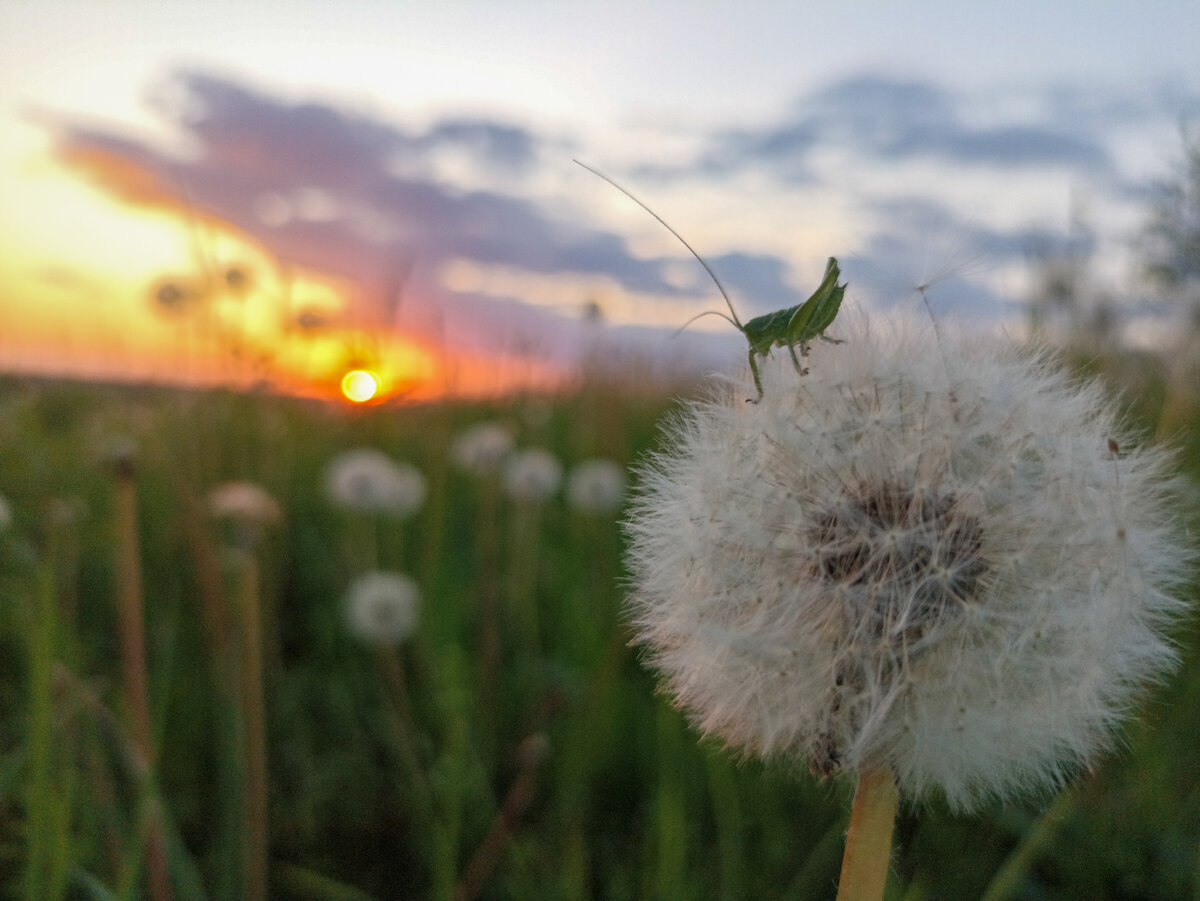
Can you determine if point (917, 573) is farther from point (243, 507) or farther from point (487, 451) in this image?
point (487, 451)

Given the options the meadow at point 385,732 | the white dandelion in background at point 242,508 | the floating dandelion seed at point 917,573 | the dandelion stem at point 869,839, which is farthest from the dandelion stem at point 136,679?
the dandelion stem at point 869,839

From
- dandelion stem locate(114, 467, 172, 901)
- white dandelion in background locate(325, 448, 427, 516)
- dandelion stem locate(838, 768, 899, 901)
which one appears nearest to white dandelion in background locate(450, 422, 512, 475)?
white dandelion in background locate(325, 448, 427, 516)

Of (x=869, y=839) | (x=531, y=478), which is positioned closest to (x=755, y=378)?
(x=869, y=839)

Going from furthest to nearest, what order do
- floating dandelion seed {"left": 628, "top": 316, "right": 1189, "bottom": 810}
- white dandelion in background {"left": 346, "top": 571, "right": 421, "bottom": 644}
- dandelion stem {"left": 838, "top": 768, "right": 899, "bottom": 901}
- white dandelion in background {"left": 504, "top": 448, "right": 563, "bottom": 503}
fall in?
white dandelion in background {"left": 504, "top": 448, "right": 563, "bottom": 503}, white dandelion in background {"left": 346, "top": 571, "right": 421, "bottom": 644}, floating dandelion seed {"left": 628, "top": 316, "right": 1189, "bottom": 810}, dandelion stem {"left": 838, "top": 768, "right": 899, "bottom": 901}

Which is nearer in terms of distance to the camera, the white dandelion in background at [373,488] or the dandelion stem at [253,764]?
the dandelion stem at [253,764]

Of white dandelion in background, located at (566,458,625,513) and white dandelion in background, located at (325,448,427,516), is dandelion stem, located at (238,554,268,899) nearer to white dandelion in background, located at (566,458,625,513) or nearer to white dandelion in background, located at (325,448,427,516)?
white dandelion in background, located at (325,448,427,516)

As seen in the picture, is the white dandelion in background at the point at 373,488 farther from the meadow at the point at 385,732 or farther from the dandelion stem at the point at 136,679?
the dandelion stem at the point at 136,679
